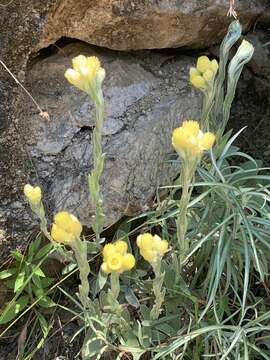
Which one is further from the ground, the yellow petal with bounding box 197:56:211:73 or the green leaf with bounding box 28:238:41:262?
the yellow petal with bounding box 197:56:211:73

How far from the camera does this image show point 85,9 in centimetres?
143

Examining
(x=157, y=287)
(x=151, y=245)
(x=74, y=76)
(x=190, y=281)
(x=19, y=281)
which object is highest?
(x=74, y=76)

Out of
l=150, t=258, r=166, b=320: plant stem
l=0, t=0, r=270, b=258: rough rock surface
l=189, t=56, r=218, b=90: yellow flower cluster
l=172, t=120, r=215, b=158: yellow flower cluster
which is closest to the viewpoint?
l=172, t=120, r=215, b=158: yellow flower cluster

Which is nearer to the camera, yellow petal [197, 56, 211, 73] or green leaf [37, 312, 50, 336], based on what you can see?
yellow petal [197, 56, 211, 73]

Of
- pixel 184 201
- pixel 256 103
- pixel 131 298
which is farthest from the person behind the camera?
pixel 256 103

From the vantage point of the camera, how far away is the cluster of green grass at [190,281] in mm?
1182

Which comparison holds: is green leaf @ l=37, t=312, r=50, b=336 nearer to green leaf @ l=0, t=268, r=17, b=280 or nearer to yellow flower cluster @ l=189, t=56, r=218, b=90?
green leaf @ l=0, t=268, r=17, b=280

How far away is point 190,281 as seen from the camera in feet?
4.58

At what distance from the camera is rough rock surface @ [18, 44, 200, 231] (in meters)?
1.44

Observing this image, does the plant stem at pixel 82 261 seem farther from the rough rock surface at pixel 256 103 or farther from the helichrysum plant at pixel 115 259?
the rough rock surface at pixel 256 103

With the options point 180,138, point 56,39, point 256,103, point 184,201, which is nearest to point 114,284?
point 184,201

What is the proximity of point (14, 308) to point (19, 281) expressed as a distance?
0.07 meters

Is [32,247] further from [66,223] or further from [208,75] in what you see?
[208,75]

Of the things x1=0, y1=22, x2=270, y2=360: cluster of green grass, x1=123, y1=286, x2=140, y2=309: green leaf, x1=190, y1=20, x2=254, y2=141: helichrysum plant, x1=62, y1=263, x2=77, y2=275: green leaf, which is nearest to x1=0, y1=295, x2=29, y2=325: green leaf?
x1=0, y1=22, x2=270, y2=360: cluster of green grass
